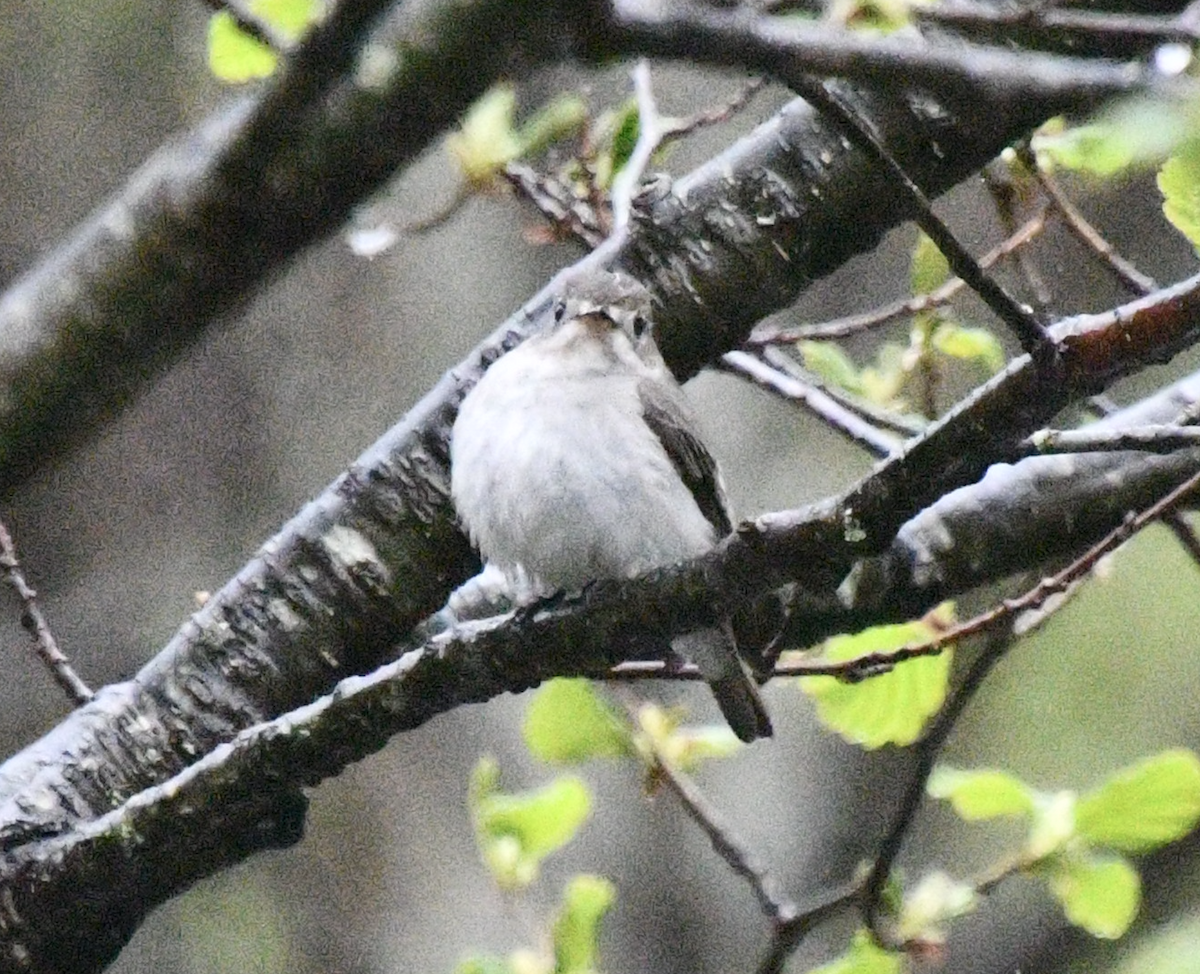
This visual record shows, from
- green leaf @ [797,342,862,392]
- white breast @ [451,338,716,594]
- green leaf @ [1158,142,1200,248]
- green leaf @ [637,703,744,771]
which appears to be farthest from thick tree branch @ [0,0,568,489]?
green leaf @ [797,342,862,392]

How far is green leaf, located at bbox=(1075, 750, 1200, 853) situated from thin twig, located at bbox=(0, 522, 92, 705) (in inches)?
50.1

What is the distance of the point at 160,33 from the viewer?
190 inches

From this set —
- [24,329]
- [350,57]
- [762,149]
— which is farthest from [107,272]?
[762,149]

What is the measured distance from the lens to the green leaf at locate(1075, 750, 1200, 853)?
5.96ft

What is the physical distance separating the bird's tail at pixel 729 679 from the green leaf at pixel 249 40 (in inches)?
37.4

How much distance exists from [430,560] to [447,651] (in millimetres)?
460

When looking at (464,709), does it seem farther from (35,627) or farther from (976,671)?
(976,671)

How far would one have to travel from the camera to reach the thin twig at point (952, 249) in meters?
1.04

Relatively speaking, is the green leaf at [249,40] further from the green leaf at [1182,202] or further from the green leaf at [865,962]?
the green leaf at [865,962]

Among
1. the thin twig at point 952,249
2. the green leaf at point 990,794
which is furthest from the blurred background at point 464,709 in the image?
the thin twig at point 952,249

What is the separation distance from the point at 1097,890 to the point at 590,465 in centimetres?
87

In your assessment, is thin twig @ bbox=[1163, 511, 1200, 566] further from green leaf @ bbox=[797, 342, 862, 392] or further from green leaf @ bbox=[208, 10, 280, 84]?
green leaf @ bbox=[208, 10, 280, 84]

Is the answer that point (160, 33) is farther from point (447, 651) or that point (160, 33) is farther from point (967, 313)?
point (447, 651)

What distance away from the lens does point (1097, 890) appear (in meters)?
1.96
